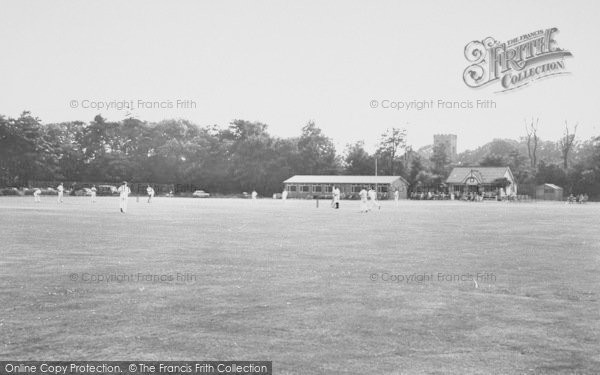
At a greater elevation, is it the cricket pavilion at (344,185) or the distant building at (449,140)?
the distant building at (449,140)

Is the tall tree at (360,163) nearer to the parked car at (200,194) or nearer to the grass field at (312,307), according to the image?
the parked car at (200,194)

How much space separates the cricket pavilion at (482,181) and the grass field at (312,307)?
82.8 metres

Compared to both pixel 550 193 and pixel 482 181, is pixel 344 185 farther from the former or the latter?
pixel 550 193

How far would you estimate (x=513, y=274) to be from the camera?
471 inches

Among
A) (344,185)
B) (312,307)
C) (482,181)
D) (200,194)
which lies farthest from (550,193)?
(312,307)

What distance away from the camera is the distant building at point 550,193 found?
93562 millimetres

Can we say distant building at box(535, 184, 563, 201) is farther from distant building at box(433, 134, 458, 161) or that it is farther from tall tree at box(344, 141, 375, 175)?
distant building at box(433, 134, 458, 161)

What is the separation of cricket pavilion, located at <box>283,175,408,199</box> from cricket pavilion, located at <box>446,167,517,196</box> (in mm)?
8726

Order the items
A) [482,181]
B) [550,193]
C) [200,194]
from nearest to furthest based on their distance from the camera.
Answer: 1. [550,193]
2. [482,181]
3. [200,194]

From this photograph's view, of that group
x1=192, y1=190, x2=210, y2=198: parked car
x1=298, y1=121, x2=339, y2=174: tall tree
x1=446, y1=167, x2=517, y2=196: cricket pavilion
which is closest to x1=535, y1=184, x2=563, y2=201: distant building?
x1=446, y1=167, x2=517, y2=196: cricket pavilion

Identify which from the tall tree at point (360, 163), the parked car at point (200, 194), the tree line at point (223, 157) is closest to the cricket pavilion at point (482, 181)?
the tree line at point (223, 157)

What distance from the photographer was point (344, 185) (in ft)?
324

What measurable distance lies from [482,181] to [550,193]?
1075cm

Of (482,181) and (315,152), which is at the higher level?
(315,152)
